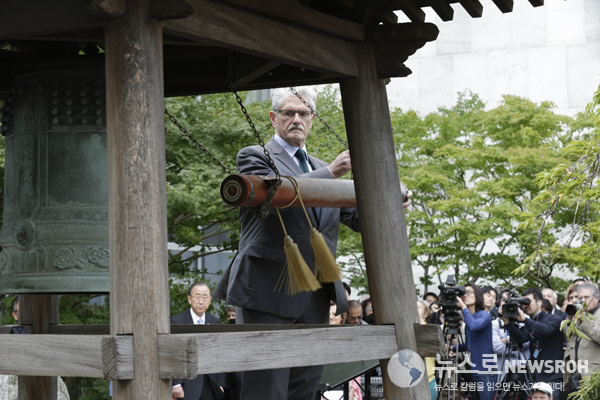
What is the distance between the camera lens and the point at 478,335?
10242 millimetres

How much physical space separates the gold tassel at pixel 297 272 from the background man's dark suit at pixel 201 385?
166 inches

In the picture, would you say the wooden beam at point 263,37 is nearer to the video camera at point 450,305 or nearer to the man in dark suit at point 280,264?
the man in dark suit at point 280,264

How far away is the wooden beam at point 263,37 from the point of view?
12.1 ft

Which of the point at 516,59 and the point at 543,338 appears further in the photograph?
the point at 516,59

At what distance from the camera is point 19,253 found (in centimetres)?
423

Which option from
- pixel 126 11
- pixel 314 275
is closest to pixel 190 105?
pixel 314 275

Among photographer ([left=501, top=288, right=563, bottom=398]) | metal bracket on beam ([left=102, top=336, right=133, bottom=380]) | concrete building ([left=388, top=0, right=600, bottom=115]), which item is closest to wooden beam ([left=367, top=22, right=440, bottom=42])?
metal bracket on beam ([left=102, top=336, right=133, bottom=380])

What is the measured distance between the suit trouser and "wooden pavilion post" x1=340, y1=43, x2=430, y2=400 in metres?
0.62

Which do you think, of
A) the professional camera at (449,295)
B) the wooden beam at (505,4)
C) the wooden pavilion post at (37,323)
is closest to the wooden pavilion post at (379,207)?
the wooden beam at (505,4)

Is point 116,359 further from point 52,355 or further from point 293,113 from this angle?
point 293,113

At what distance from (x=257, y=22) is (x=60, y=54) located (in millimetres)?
1377

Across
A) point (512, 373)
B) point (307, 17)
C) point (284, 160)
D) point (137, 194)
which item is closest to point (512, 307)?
point (512, 373)

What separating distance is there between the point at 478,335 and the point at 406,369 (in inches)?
240

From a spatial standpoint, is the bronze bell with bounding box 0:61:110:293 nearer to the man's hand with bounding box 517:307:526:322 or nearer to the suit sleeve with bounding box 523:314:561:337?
the man's hand with bounding box 517:307:526:322
